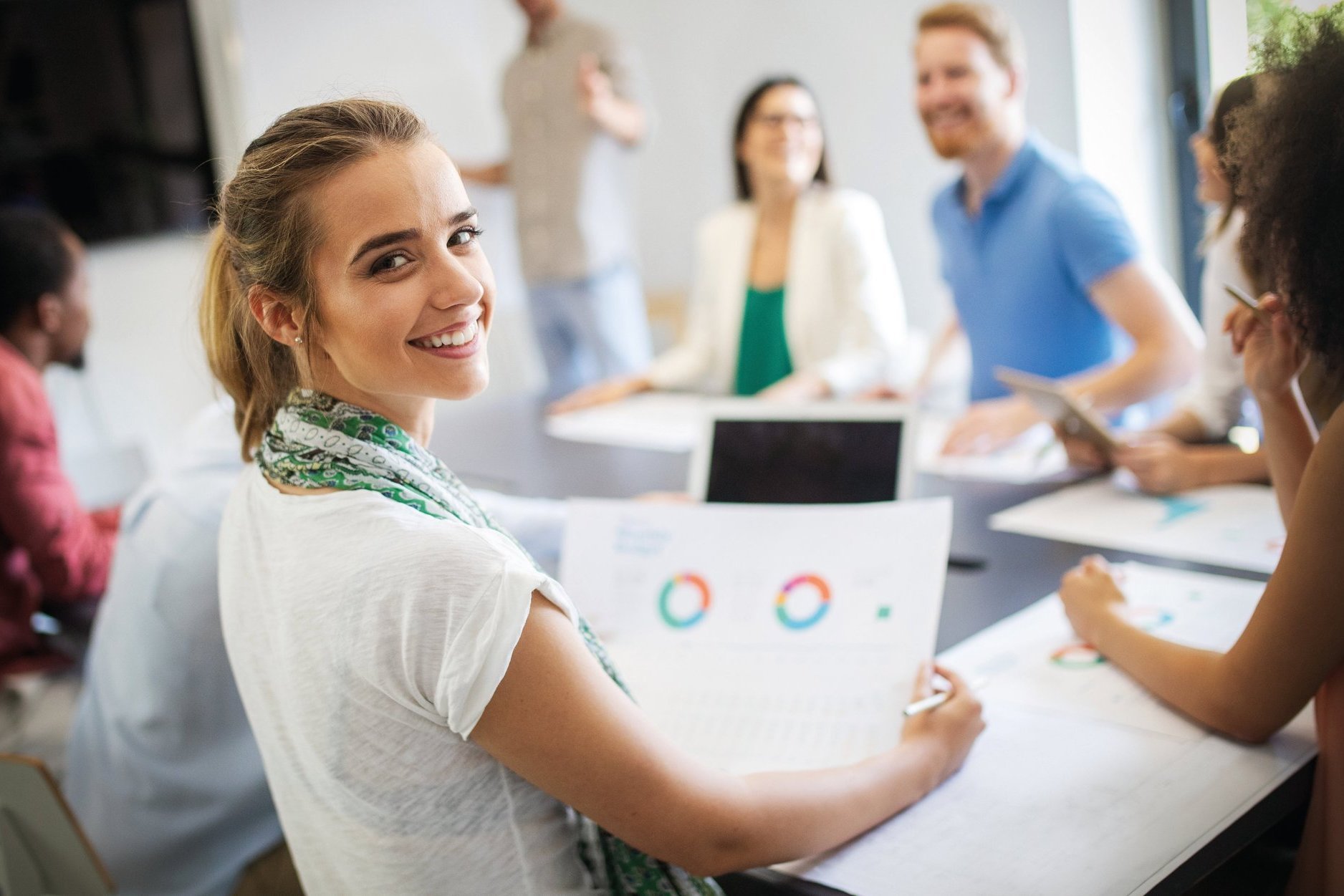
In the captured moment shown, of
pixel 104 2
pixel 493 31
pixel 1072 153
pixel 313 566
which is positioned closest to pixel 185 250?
pixel 104 2

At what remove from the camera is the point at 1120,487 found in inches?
67.4

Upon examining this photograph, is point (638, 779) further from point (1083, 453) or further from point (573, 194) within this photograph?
point (573, 194)

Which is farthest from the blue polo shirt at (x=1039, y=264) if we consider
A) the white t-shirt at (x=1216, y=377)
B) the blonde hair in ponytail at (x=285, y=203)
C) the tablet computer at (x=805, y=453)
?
the blonde hair in ponytail at (x=285, y=203)

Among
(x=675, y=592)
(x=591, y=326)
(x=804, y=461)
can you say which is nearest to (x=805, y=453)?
(x=804, y=461)

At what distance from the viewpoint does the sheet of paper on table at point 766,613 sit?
1.11 metres

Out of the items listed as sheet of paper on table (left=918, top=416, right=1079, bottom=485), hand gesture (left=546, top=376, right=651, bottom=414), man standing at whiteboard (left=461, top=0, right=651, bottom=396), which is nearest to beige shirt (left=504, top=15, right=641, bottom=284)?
man standing at whiteboard (left=461, top=0, right=651, bottom=396)

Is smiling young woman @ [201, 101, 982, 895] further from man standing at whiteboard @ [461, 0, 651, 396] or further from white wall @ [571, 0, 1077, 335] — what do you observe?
white wall @ [571, 0, 1077, 335]

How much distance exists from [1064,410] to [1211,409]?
1.10ft

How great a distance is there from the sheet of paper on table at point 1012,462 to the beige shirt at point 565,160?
2090mm

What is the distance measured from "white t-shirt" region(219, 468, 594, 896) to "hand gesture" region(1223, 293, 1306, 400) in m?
0.67

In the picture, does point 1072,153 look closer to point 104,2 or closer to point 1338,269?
point 1338,269

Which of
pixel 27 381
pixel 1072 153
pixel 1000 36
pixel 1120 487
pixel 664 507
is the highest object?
pixel 1000 36

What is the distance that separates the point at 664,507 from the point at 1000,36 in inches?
56.1

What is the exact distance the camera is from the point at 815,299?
2.79 metres
